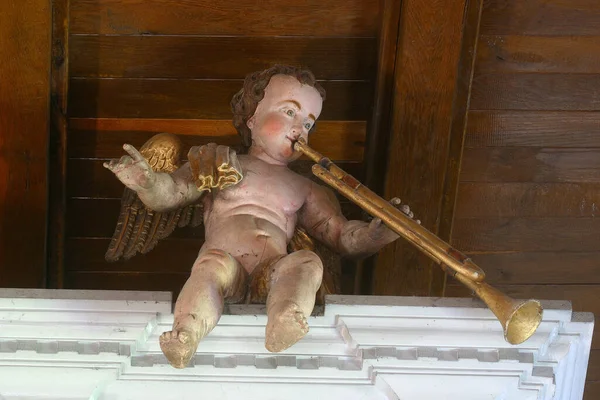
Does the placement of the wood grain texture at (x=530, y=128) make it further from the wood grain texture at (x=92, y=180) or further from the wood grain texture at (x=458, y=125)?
the wood grain texture at (x=92, y=180)

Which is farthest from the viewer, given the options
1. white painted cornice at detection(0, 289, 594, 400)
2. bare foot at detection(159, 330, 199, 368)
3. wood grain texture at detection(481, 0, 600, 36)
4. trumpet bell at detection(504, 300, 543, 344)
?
wood grain texture at detection(481, 0, 600, 36)

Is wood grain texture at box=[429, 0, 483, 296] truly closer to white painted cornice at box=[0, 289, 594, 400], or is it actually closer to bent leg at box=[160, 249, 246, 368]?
white painted cornice at box=[0, 289, 594, 400]

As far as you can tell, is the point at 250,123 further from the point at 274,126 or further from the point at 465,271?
the point at 465,271

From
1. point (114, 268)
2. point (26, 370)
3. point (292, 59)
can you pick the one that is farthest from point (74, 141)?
point (26, 370)

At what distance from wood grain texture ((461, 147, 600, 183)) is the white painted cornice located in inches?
35.0

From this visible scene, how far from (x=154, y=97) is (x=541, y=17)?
1309 millimetres

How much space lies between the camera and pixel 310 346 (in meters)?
2.01

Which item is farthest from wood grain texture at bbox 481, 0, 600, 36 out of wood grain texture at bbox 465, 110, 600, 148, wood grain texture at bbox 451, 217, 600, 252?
wood grain texture at bbox 451, 217, 600, 252

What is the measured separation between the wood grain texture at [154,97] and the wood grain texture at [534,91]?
0.40 meters

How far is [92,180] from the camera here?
2854mm

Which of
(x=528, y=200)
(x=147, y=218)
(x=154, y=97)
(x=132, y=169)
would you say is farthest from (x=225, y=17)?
(x=528, y=200)

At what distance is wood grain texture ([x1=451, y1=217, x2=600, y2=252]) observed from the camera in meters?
2.89

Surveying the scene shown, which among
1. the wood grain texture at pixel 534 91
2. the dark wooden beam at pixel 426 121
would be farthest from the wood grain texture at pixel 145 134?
the wood grain texture at pixel 534 91

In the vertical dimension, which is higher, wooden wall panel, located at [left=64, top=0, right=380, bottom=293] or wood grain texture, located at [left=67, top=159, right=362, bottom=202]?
wooden wall panel, located at [left=64, top=0, right=380, bottom=293]
